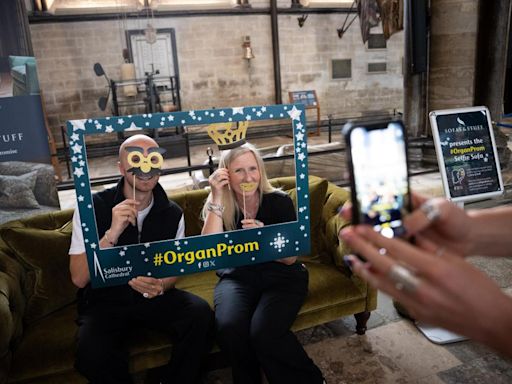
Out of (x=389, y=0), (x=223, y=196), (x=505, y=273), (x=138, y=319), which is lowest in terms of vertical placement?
(x=505, y=273)

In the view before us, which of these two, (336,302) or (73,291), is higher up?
(73,291)

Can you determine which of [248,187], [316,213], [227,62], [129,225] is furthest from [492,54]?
[227,62]

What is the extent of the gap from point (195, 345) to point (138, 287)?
0.39 meters

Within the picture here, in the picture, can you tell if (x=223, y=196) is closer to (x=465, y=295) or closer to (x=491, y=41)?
(x=465, y=295)

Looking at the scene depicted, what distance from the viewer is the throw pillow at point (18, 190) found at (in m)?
3.13

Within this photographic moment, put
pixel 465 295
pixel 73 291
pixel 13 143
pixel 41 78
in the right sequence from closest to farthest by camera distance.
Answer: pixel 465 295, pixel 73 291, pixel 13 143, pixel 41 78

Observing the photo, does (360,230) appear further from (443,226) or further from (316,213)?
(316,213)

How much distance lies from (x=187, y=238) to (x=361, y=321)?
4.27 ft

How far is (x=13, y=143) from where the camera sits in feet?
9.96

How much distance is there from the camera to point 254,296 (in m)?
2.18

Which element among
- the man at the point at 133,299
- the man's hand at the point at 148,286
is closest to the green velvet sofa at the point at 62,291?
the man at the point at 133,299

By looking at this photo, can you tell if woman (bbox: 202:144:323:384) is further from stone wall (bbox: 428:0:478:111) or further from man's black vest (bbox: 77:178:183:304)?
stone wall (bbox: 428:0:478:111)

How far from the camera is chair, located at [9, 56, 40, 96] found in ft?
9.76

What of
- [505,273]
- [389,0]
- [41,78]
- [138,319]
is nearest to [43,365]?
[138,319]
